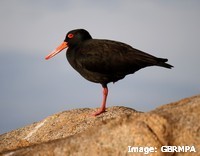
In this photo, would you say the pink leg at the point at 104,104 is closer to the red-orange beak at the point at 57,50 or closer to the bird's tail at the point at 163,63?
the bird's tail at the point at 163,63

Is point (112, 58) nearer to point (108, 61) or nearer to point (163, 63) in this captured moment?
point (108, 61)

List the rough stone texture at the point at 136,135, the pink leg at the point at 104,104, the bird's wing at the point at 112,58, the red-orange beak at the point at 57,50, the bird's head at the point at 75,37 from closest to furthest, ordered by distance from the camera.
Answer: the rough stone texture at the point at 136,135 → the pink leg at the point at 104,104 → the bird's wing at the point at 112,58 → the bird's head at the point at 75,37 → the red-orange beak at the point at 57,50

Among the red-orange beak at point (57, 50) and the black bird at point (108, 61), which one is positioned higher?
the red-orange beak at point (57, 50)

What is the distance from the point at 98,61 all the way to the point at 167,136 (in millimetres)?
4997

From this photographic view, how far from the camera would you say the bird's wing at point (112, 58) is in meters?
9.30

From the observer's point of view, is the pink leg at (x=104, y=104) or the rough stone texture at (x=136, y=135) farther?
the pink leg at (x=104, y=104)

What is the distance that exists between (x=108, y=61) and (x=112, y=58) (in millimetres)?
126

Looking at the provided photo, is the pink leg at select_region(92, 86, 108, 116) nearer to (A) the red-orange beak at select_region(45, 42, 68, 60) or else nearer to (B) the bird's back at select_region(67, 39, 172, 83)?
(B) the bird's back at select_region(67, 39, 172, 83)

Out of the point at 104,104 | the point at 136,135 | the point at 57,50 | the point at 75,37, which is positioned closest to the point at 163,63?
the point at 104,104

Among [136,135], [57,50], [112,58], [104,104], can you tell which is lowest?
[136,135]

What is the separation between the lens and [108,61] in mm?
9305

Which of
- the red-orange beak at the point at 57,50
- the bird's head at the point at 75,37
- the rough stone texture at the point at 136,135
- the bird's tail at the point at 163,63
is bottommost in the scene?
the rough stone texture at the point at 136,135

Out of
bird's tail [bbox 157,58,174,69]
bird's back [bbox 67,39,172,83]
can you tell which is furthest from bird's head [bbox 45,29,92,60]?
bird's tail [bbox 157,58,174,69]

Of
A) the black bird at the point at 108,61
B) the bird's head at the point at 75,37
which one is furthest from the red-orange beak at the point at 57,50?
the black bird at the point at 108,61
